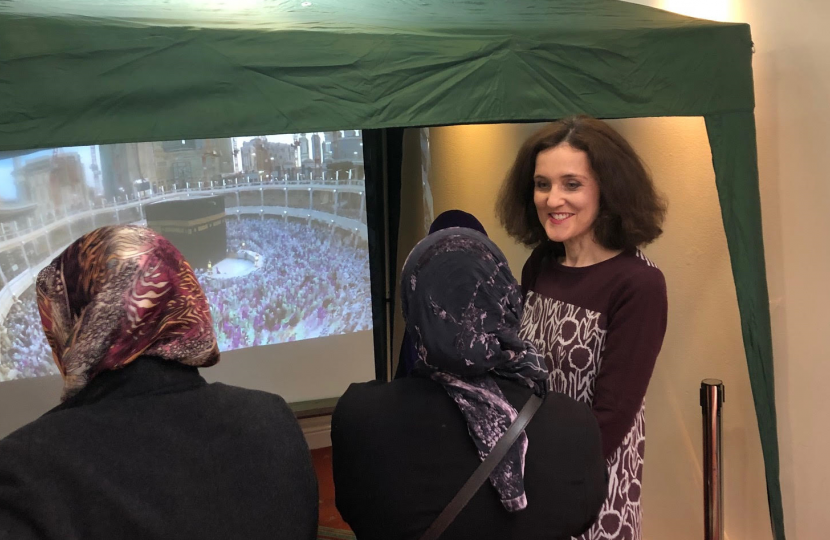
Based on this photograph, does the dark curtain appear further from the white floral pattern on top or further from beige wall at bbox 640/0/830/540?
the white floral pattern on top

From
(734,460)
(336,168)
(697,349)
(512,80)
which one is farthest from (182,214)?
(734,460)

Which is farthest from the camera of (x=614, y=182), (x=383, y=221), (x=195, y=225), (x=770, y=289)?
(x=383, y=221)

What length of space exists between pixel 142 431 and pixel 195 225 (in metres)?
2.09

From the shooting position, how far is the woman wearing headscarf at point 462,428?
2.74ft

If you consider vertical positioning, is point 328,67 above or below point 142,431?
above

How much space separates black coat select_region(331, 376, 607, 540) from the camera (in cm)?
83

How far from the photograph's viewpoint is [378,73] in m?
1.21

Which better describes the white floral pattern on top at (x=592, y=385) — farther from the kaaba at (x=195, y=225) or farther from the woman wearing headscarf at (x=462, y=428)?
the kaaba at (x=195, y=225)

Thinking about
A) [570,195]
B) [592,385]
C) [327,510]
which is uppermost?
[570,195]

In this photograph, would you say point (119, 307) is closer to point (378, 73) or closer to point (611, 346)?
point (378, 73)

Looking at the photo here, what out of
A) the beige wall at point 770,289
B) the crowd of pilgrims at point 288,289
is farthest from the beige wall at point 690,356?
the crowd of pilgrims at point 288,289

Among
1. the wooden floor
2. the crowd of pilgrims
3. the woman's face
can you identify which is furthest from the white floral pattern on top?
the crowd of pilgrims

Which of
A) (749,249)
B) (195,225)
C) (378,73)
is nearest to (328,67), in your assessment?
(378,73)

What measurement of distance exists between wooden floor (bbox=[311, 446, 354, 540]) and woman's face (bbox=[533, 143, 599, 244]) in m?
1.59
